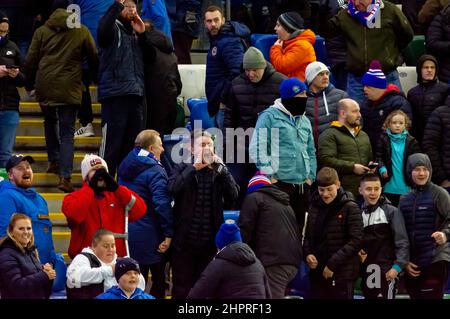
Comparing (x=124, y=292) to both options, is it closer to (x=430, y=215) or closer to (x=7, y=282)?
(x=7, y=282)

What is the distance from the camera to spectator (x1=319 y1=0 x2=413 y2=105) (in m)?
19.4

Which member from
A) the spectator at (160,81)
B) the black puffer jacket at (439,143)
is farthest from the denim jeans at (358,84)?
the spectator at (160,81)

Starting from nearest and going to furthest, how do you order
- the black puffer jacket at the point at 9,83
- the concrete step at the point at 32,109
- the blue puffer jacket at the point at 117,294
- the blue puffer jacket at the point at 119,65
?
the blue puffer jacket at the point at 117,294
the blue puffer jacket at the point at 119,65
the black puffer jacket at the point at 9,83
the concrete step at the point at 32,109

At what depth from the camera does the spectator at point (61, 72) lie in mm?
18578

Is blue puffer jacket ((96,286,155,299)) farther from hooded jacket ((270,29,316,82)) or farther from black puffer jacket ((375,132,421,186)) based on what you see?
hooded jacket ((270,29,316,82))

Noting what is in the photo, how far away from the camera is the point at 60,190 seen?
61.7 ft

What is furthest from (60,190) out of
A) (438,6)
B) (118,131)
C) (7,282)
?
(438,6)

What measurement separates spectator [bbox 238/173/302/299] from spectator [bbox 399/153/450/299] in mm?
1406

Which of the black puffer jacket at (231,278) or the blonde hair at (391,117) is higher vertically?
the blonde hair at (391,117)

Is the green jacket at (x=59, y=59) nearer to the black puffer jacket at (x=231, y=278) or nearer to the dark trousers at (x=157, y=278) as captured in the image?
the dark trousers at (x=157, y=278)

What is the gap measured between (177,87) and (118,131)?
110 cm

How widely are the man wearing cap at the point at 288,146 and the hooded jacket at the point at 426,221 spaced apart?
3.26ft

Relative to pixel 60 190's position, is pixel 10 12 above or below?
above

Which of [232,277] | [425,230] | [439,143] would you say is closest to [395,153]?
[439,143]
